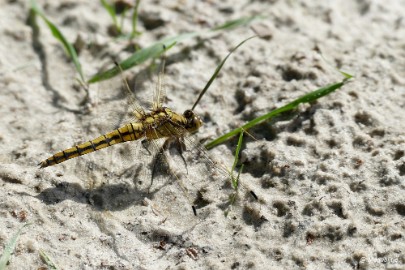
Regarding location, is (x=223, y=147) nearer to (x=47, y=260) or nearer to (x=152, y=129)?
(x=152, y=129)

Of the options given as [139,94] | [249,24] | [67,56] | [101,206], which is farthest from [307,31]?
[101,206]

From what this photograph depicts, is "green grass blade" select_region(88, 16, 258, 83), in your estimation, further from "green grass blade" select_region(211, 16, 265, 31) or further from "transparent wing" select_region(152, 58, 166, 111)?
"transparent wing" select_region(152, 58, 166, 111)

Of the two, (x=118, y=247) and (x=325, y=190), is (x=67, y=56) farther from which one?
(x=325, y=190)

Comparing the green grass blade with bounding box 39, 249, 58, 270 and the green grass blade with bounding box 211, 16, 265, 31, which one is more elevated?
the green grass blade with bounding box 211, 16, 265, 31

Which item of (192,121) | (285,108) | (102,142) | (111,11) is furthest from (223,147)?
(111,11)

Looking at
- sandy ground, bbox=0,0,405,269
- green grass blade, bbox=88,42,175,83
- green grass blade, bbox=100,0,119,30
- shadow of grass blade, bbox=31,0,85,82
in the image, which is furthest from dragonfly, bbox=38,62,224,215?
green grass blade, bbox=100,0,119,30

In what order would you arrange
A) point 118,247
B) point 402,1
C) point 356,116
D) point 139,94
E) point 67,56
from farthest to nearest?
point 402,1 → point 67,56 → point 139,94 → point 356,116 → point 118,247
